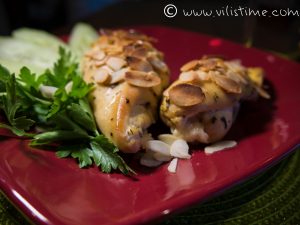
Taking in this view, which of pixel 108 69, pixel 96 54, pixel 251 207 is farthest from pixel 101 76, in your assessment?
pixel 251 207

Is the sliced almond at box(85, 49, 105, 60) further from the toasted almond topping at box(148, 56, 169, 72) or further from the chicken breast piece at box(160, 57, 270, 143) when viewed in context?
the chicken breast piece at box(160, 57, 270, 143)

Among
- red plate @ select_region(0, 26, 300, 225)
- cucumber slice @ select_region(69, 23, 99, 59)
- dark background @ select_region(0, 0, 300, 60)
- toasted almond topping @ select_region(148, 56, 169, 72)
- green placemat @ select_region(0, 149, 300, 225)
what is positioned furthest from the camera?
dark background @ select_region(0, 0, 300, 60)

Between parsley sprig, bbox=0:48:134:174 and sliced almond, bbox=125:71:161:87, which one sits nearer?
parsley sprig, bbox=0:48:134:174

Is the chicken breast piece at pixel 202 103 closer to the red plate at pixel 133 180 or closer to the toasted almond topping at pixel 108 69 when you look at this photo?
the red plate at pixel 133 180

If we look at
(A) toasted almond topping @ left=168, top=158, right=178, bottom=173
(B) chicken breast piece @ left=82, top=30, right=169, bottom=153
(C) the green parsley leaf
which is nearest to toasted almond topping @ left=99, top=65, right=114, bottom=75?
(B) chicken breast piece @ left=82, top=30, right=169, bottom=153

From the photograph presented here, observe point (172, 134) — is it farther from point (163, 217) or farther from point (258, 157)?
point (163, 217)

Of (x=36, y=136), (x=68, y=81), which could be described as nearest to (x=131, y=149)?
(x=36, y=136)

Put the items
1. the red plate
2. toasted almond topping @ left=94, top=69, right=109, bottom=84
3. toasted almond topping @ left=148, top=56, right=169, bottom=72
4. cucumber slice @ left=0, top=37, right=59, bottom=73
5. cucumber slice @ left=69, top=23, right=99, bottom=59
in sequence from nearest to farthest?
1. the red plate
2. toasted almond topping @ left=94, top=69, right=109, bottom=84
3. toasted almond topping @ left=148, top=56, right=169, bottom=72
4. cucumber slice @ left=0, top=37, right=59, bottom=73
5. cucumber slice @ left=69, top=23, right=99, bottom=59
